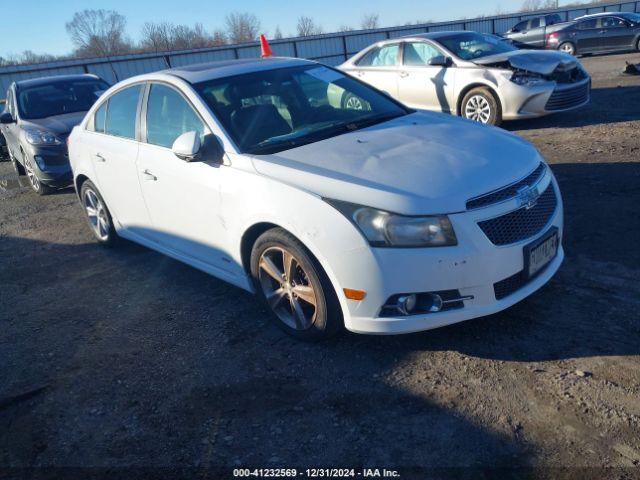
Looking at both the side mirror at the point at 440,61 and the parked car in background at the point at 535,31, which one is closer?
the side mirror at the point at 440,61

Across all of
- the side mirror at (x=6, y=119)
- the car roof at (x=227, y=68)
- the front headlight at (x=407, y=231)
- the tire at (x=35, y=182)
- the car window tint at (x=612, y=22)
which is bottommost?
the tire at (x=35, y=182)

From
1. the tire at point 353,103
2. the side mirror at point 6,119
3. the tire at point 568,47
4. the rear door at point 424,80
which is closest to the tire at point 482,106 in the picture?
the rear door at point 424,80

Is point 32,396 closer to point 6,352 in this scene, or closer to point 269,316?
point 6,352

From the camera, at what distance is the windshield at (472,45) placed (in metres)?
8.81

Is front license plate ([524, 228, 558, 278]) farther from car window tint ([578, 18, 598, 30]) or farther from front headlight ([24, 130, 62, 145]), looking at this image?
car window tint ([578, 18, 598, 30])

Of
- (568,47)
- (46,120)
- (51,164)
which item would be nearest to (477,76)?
(51,164)

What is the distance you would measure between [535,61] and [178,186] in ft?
21.3

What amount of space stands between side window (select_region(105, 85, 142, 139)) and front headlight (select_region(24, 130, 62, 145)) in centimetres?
341

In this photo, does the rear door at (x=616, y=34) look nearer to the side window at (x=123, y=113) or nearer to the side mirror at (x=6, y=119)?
the side mirror at (x=6, y=119)

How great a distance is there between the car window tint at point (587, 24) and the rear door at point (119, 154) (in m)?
19.1

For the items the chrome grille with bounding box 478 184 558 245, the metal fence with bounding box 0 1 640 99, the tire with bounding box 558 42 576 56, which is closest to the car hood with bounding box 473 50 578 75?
the chrome grille with bounding box 478 184 558 245

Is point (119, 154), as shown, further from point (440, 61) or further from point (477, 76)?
point (477, 76)

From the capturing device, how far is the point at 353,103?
14.0ft

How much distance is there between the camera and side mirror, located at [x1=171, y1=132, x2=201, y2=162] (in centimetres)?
351
